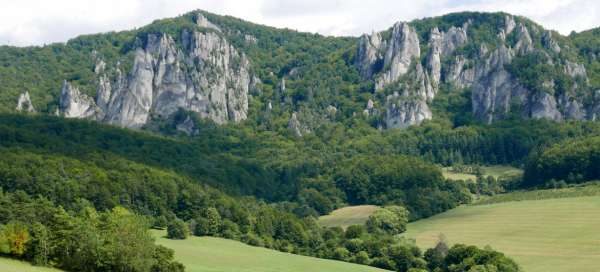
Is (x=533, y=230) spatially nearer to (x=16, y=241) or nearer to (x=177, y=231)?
(x=177, y=231)

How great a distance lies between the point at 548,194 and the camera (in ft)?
593

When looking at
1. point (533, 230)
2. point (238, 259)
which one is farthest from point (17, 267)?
point (533, 230)

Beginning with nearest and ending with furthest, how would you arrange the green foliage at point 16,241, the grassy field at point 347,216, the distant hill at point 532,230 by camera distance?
the green foliage at point 16,241 < the distant hill at point 532,230 < the grassy field at point 347,216

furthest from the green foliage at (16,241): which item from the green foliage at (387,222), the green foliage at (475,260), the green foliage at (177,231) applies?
the green foliage at (387,222)

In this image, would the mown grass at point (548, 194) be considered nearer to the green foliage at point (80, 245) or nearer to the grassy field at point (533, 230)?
the grassy field at point (533, 230)

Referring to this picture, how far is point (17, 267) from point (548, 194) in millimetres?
113608

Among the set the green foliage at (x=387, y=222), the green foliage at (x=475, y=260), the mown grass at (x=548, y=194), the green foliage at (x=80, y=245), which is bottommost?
the green foliage at (x=475, y=260)

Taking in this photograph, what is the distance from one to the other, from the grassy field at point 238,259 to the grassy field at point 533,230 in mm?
21070

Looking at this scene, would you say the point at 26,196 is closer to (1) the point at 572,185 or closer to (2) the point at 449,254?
(2) the point at 449,254

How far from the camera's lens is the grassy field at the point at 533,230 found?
4732 inches

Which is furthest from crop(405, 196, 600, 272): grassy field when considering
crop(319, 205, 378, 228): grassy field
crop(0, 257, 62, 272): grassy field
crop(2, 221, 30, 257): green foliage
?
crop(2, 221, 30, 257): green foliage

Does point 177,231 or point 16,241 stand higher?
point 177,231

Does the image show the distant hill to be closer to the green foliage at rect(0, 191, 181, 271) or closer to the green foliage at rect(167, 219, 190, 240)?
the green foliage at rect(167, 219, 190, 240)

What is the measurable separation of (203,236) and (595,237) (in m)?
51.0
